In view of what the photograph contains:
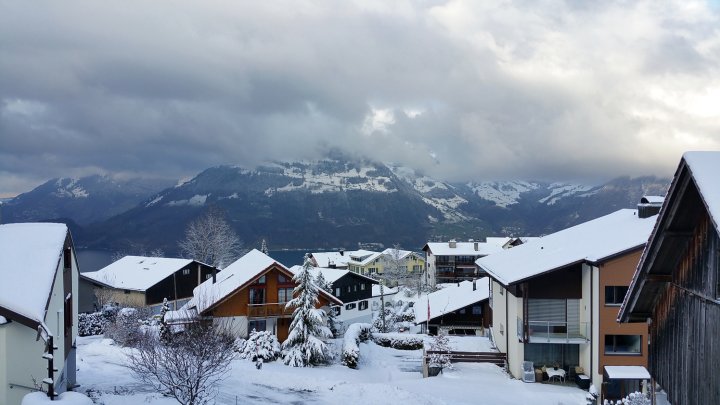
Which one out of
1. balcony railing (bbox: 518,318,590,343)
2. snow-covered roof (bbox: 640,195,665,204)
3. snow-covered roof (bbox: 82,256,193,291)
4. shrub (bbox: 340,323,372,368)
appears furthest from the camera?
snow-covered roof (bbox: 82,256,193,291)

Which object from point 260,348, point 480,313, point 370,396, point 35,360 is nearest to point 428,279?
point 480,313

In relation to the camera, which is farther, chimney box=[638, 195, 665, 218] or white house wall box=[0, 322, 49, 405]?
A: chimney box=[638, 195, 665, 218]

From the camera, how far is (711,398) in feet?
26.2

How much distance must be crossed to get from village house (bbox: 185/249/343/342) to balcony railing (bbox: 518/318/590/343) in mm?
16382

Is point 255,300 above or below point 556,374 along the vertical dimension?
above

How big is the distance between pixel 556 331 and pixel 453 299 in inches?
947

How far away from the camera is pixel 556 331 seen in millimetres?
29109

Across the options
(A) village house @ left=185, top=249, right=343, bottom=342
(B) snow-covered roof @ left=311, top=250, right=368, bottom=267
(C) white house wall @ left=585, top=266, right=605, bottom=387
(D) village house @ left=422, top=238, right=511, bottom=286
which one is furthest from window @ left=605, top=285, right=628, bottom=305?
(B) snow-covered roof @ left=311, top=250, right=368, bottom=267

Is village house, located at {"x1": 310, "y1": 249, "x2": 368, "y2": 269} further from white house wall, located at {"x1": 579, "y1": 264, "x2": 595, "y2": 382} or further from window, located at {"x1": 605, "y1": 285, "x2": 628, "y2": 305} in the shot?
window, located at {"x1": 605, "y1": 285, "x2": 628, "y2": 305}

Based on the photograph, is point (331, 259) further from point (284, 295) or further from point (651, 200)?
point (651, 200)

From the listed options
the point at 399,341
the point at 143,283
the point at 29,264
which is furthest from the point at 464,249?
the point at 29,264

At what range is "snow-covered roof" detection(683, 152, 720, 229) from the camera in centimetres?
660

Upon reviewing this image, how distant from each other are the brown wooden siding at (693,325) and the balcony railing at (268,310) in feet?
102

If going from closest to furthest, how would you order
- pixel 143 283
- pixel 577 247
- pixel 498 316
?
pixel 577 247 < pixel 498 316 < pixel 143 283
